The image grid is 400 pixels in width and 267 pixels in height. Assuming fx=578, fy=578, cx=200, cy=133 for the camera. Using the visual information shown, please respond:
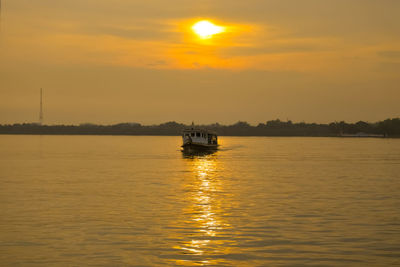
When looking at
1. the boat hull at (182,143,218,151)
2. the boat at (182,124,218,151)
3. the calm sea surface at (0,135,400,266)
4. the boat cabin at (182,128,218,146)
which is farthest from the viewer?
the boat cabin at (182,128,218,146)

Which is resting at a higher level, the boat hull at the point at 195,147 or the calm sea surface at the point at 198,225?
Result: the boat hull at the point at 195,147

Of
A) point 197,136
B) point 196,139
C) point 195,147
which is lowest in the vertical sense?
point 195,147

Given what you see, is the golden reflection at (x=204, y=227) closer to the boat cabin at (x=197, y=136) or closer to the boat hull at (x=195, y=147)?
the boat hull at (x=195, y=147)

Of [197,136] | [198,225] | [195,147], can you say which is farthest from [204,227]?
[197,136]

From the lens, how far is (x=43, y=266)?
60.3ft

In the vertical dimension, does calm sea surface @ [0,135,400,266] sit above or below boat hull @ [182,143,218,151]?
below

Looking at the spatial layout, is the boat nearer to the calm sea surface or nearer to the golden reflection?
the calm sea surface

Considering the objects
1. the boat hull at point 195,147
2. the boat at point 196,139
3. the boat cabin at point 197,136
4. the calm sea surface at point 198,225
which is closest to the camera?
the calm sea surface at point 198,225

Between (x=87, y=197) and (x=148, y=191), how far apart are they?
5470 mm

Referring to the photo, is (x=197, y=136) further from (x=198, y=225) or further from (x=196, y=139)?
(x=198, y=225)

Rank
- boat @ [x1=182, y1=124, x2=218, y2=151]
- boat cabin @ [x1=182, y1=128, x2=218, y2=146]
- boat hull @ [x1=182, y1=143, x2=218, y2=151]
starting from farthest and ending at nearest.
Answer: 1. boat cabin @ [x1=182, y1=128, x2=218, y2=146]
2. boat @ [x1=182, y1=124, x2=218, y2=151]
3. boat hull @ [x1=182, y1=143, x2=218, y2=151]

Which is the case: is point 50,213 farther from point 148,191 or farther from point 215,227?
point 148,191

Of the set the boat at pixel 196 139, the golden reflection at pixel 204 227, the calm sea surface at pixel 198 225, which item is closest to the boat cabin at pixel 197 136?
the boat at pixel 196 139

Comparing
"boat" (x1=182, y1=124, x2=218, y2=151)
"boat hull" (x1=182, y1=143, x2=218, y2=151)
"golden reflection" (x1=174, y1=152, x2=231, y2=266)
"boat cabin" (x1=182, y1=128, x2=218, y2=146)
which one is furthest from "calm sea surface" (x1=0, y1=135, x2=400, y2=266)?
"boat cabin" (x1=182, y1=128, x2=218, y2=146)
